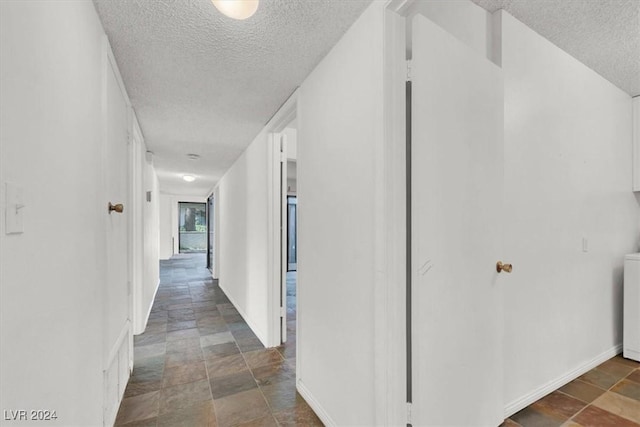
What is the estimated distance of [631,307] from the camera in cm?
245

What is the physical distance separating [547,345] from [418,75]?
79.6 inches

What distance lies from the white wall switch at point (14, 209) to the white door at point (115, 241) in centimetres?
91

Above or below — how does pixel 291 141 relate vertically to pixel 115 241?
above

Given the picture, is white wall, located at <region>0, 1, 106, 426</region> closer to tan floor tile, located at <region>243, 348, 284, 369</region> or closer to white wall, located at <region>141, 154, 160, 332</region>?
tan floor tile, located at <region>243, 348, 284, 369</region>

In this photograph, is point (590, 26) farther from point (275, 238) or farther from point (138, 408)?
point (138, 408)

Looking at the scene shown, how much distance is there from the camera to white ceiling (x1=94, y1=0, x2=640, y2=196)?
4.65ft

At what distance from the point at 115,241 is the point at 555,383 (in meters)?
3.18

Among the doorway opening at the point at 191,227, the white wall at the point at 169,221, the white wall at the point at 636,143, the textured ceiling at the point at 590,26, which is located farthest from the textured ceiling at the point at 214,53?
the doorway opening at the point at 191,227

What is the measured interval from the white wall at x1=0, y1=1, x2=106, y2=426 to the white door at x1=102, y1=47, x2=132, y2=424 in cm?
20

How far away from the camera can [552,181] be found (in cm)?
200

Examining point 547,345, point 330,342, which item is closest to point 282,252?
point 330,342

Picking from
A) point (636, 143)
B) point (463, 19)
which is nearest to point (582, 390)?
point (636, 143)

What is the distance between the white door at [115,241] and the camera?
5.24ft

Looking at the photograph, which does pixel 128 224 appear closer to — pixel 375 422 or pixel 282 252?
pixel 282 252
